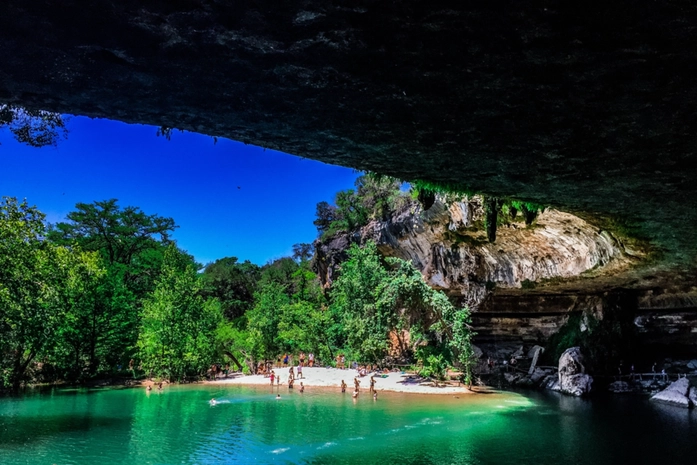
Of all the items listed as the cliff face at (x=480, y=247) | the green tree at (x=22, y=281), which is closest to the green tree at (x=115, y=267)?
the green tree at (x=22, y=281)

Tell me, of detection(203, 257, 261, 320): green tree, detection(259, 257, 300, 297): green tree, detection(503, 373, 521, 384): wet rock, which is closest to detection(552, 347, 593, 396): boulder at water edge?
detection(503, 373, 521, 384): wet rock

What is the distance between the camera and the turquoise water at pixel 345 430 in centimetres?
1157

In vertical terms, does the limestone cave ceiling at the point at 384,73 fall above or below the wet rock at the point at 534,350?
above

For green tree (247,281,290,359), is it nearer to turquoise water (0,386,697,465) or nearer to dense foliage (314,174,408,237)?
dense foliage (314,174,408,237)

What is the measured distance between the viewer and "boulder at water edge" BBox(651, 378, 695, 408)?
1866 cm

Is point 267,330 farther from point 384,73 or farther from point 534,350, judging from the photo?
point 384,73

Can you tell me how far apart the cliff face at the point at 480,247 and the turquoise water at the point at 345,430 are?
5.51m

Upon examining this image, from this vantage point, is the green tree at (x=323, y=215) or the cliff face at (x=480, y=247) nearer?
the cliff face at (x=480, y=247)

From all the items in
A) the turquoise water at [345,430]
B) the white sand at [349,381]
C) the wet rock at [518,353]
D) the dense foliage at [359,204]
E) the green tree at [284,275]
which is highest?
the dense foliage at [359,204]

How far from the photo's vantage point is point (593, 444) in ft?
42.0

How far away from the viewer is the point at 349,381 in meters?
25.7

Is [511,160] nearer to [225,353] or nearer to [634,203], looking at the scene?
[634,203]

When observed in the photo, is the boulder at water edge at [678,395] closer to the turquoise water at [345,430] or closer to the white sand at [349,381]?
the turquoise water at [345,430]

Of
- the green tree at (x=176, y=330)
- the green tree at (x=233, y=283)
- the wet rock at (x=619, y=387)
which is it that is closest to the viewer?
the wet rock at (x=619, y=387)
